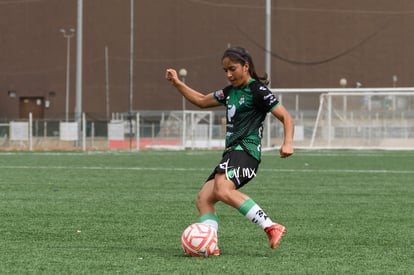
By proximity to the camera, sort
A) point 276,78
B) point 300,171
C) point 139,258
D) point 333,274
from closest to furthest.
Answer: point 333,274, point 139,258, point 300,171, point 276,78

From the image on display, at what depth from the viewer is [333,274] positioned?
260 inches

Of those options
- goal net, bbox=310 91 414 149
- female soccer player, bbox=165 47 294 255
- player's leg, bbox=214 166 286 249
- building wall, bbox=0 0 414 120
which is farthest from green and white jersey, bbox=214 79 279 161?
building wall, bbox=0 0 414 120

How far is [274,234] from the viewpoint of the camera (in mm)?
7645

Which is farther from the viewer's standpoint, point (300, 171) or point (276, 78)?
point (276, 78)

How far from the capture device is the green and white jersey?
777 cm

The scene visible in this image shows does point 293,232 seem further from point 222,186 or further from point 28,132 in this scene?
point 28,132

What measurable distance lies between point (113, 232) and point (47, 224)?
1.02 m

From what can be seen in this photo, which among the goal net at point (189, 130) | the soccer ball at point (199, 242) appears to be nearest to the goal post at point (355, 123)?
the goal net at point (189, 130)

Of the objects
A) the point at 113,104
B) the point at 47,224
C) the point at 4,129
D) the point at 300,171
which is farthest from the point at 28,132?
the point at 47,224

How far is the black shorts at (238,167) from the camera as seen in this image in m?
7.71

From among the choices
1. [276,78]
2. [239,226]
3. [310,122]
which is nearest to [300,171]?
[239,226]

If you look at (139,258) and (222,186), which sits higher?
(222,186)

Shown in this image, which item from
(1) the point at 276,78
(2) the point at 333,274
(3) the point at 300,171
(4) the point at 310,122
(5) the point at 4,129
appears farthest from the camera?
(1) the point at 276,78

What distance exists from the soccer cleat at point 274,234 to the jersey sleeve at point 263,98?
0.93 m
